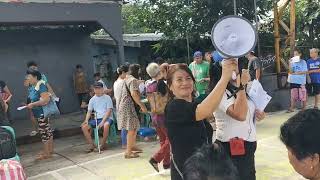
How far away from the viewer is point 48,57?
40.1ft

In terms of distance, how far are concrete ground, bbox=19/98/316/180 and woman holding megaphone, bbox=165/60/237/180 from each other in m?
2.78

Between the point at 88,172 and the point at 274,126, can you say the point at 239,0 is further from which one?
the point at 88,172

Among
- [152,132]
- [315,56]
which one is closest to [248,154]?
[152,132]

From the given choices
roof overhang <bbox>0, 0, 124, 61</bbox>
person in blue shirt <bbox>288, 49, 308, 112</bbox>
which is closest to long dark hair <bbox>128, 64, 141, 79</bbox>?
roof overhang <bbox>0, 0, 124, 61</bbox>

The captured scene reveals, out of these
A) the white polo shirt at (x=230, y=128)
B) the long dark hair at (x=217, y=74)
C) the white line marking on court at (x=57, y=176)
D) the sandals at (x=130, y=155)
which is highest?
the long dark hair at (x=217, y=74)

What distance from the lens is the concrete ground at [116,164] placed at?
557cm

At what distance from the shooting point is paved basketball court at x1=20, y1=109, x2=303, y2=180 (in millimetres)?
5570

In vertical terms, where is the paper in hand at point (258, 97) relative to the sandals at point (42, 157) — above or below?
above

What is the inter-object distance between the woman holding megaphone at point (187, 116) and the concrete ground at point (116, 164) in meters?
2.78

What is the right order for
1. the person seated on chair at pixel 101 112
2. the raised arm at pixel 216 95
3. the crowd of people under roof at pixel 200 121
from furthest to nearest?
the person seated on chair at pixel 101 112 < the raised arm at pixel 216 95 < the crowd of people under roof at pixel 200 121

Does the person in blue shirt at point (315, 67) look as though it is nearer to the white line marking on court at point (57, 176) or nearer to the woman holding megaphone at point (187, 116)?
the white line marking on court at point (57, 176)

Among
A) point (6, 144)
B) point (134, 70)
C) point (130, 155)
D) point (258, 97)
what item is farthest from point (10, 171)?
point (134, 70)

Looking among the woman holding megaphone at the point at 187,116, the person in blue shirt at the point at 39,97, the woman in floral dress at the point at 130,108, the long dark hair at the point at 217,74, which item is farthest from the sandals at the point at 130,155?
the woman holding megaphone at the point at 187,116

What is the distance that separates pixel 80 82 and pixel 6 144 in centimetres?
862
